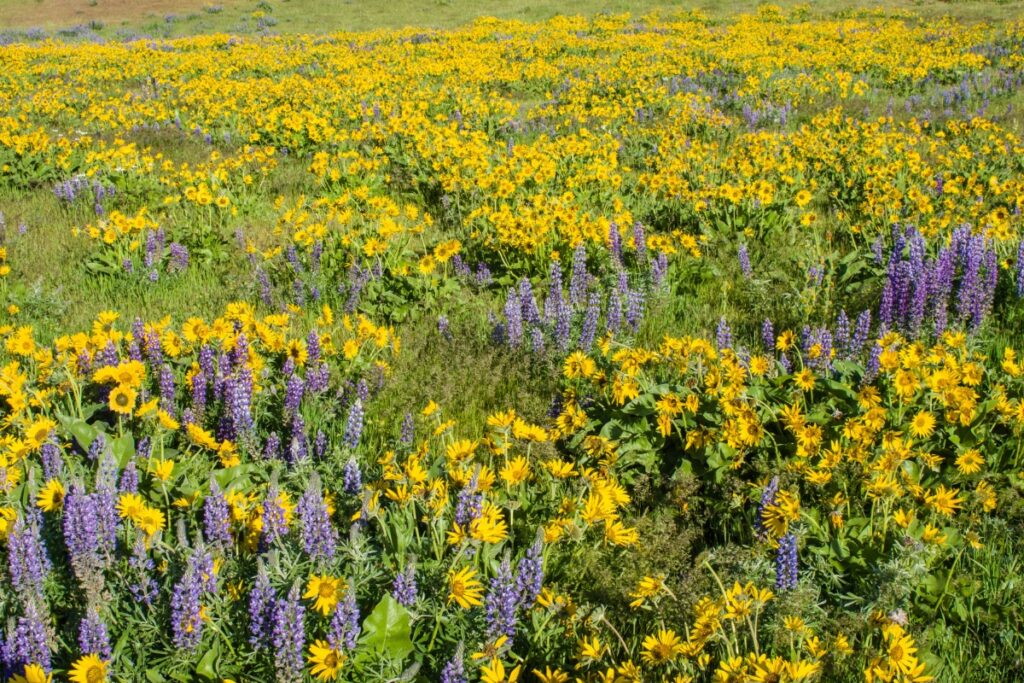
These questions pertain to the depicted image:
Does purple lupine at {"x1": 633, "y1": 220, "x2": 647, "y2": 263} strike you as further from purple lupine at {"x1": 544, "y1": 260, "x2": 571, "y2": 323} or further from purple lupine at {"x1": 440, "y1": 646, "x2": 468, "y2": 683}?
purple lupine at {"x1": 440, "y1": 646, "x2": 468, "y2": 683}

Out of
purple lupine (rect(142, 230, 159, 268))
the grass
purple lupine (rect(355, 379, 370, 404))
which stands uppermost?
the grass

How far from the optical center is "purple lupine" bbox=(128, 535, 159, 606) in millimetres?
2367

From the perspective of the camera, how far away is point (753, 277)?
19.2 ft

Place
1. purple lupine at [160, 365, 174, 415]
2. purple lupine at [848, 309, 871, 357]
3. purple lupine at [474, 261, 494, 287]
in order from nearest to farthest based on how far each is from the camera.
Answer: purple lupine at [160, 365, 174, 415] < purple lupine at [848, 309, 871, 357] < purple lupine at [474, 261, 494, 287]

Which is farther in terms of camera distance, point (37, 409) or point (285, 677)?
point (37, 409)

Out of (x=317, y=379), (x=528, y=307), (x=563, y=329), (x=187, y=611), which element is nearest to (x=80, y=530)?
(x=187, y=611)

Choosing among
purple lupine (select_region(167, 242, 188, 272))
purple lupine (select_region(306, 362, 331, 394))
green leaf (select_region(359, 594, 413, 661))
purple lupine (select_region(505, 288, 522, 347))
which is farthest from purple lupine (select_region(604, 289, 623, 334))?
purple lupine (select_region(167, 242, 188, 272))

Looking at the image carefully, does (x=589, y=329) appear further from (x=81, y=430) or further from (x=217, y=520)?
(x=81, y=430)

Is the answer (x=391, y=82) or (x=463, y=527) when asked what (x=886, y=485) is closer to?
(x=463, y=527)

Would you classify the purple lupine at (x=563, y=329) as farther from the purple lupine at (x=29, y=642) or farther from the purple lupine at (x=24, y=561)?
the purple lupine at (x=29, y=642)

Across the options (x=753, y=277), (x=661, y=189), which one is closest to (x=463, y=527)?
(x=753, y=277)

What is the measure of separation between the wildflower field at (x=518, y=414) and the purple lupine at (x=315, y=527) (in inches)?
0.7

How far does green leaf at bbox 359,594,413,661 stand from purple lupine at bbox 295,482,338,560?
0.84 ft

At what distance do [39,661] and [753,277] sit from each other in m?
5.08
